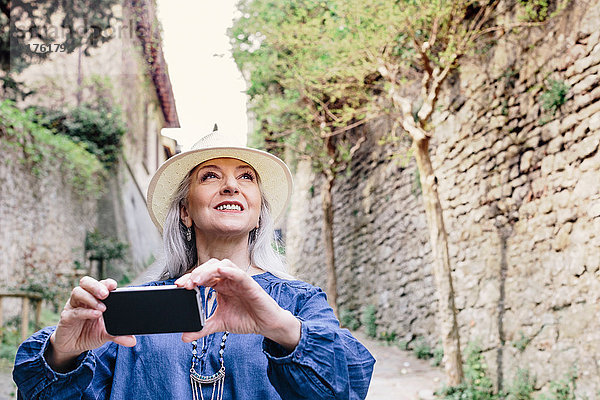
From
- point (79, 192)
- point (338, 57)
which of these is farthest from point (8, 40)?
point (79, 192)

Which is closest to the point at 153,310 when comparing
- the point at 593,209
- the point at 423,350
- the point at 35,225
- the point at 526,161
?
the point at 593,209

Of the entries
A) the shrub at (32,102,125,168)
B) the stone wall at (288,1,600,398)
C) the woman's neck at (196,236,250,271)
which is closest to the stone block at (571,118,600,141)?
the stone wall at (288,1,600,398)

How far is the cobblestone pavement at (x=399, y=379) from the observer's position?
5.23 meters

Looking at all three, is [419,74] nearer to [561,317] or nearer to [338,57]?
[338,57]

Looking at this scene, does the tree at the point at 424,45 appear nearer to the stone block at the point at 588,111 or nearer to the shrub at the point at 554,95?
the shrub at the point at 554,95

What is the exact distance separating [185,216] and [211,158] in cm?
19

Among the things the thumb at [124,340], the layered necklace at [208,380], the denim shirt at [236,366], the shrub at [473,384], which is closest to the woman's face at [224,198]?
the denim shirt at [236,366]

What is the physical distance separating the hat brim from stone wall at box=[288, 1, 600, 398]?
3.08 m

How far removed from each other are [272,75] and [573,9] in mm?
4921

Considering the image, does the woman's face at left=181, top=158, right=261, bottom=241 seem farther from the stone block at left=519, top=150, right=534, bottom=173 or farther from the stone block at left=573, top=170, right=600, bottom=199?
the stone block at left=519, top=150, right=534, bottom=173

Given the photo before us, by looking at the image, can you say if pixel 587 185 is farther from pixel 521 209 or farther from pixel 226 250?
pixel 226 250

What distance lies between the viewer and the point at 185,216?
1.73m

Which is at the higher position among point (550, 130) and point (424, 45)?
point (424, 45)

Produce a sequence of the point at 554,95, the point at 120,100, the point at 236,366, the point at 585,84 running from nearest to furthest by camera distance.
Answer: the point at 236,366, the point at 585,84, the point at 554,95, the point at 120,100
